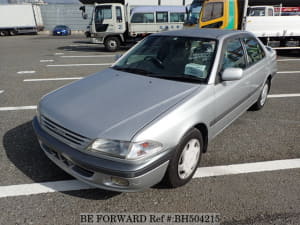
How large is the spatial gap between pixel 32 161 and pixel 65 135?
41.7 inches

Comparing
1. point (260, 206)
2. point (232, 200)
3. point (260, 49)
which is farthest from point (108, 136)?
point (260, 49)

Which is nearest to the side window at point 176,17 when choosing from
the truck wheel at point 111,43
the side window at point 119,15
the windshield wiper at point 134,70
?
the side window at point 119,15

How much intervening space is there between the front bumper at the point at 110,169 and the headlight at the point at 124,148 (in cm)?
7

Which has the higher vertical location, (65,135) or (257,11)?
(257,11)

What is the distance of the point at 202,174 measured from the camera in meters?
2.66

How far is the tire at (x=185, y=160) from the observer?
7.15 ft

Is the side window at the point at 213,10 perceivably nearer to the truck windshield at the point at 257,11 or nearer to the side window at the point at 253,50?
the truck windshield at the point at 257,11

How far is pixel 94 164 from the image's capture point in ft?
6.34

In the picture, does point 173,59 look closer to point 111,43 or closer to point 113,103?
point 113,103

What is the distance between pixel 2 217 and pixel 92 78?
186cm

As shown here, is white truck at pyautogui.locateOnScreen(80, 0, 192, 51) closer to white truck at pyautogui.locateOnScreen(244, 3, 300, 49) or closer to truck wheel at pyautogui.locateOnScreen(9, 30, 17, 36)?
white truck at pyautogui.locateOnScreen(244, 3, 300, 49)

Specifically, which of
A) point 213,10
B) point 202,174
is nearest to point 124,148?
point 202,174

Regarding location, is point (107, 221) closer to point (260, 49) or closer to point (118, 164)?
A: point (118, 164)

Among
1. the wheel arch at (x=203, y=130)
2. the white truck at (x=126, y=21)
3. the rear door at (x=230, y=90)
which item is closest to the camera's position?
→ the wheel arch at (x=203, y=130)
